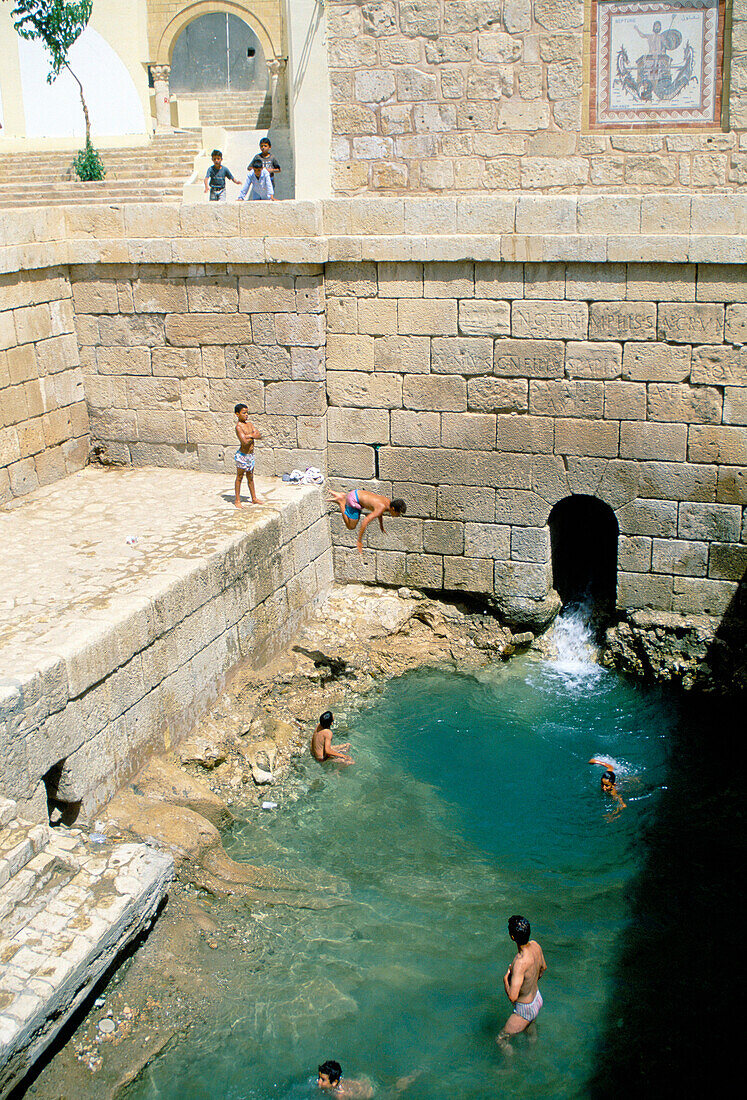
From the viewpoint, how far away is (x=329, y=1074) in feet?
16.3

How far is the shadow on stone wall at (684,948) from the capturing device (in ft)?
17.7

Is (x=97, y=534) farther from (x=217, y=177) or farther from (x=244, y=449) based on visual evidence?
(x=217, y=177)

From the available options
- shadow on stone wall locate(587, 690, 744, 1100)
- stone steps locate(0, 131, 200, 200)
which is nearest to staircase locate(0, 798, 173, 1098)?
shadow on stone wall locate(587, 690, 744, 1100)

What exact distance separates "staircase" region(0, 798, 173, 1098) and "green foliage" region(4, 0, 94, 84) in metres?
21.3

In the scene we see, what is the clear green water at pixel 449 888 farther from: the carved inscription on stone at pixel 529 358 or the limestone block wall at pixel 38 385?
the limestone block wall at pixel 38 385

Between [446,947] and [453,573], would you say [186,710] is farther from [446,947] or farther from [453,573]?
[453,573]

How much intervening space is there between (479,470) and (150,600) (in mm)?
3784

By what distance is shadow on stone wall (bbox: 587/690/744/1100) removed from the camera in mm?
5387

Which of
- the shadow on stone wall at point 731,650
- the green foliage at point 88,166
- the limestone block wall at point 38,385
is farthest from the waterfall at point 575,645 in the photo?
the green foliage at point 88,166

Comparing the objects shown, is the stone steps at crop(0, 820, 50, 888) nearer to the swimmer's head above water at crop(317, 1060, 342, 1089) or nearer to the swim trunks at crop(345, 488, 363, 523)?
the swimmer's head above water at crop(317, 1060, 342, 1089)

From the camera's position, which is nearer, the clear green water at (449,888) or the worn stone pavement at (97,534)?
the clear green water at (449,888)

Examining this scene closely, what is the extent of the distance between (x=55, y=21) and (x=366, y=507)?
709 inches

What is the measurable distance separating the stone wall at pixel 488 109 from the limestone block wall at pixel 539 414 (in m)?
1.00

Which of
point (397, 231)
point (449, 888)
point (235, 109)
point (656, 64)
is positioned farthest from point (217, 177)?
point (235, 109)
